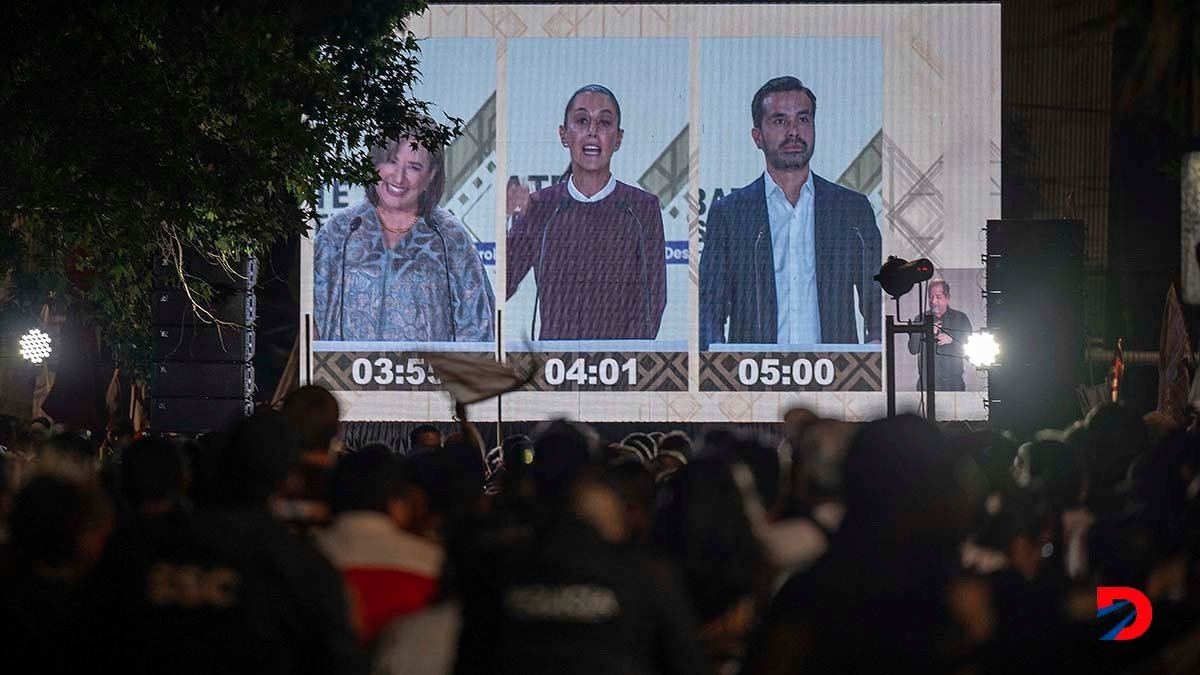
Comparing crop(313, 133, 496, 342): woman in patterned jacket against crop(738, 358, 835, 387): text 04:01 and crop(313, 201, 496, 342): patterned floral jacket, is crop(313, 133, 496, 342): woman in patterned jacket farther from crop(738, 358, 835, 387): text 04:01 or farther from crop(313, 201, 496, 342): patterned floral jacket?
crop(738, 358, 835, 387): text 04:01

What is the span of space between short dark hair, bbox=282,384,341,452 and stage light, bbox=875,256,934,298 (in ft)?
28.1

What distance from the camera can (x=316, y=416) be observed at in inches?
222

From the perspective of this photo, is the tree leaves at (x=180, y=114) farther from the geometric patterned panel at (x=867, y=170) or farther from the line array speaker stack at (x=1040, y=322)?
the geometric patterned panel at (x=867, y=170)

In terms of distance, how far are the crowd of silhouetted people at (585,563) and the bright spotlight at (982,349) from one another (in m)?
9.07

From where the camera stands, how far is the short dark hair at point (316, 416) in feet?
18.3

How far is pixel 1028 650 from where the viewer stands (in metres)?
3.83

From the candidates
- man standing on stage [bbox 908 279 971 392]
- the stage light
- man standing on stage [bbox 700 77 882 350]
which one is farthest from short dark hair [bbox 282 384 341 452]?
man standing on stage [bbox 908 279 971 392]

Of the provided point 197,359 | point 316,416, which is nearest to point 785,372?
point 197,359

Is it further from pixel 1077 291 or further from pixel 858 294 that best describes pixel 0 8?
pixel 858 294

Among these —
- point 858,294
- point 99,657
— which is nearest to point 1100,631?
point 99,657

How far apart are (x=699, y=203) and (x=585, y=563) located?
20.2 meters

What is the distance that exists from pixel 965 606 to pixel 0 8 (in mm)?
10025

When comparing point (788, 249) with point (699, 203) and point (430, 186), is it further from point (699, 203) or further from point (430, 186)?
point (430, 186)

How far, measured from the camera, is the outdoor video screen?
2355 centimetres
